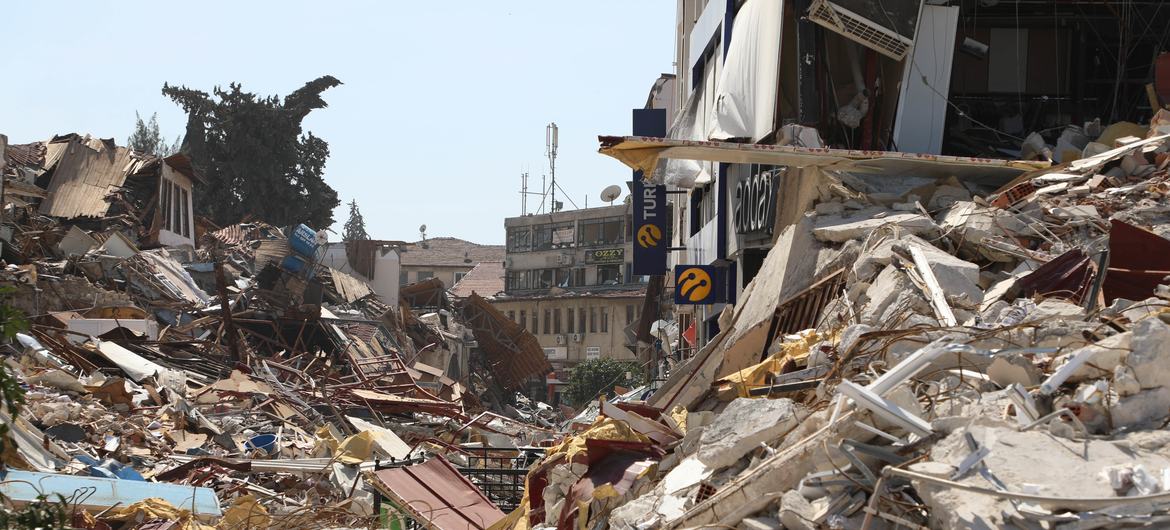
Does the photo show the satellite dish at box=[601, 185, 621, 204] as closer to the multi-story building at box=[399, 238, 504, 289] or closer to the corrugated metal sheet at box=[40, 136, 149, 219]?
the corrugated metal sheet at box=[40, 136, 149, 219]

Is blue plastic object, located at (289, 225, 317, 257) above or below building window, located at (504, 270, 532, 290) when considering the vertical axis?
above

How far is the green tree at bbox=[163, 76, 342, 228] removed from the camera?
4819cm

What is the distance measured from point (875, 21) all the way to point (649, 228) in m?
9.47

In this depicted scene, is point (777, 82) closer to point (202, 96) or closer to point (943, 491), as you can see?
point (943, 491)

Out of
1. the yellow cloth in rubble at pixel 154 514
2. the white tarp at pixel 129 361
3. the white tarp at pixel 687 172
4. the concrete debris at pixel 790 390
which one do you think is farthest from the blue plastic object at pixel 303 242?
the yellow cloth in rubble at pixel 154 514

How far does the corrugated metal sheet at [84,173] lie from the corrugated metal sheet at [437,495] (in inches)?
870

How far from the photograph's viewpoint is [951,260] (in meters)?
8.69

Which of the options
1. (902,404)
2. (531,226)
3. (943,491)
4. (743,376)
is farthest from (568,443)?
(531,226)

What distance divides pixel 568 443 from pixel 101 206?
24.8 metres

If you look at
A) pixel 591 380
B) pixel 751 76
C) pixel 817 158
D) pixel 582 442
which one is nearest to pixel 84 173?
pixel 591 380

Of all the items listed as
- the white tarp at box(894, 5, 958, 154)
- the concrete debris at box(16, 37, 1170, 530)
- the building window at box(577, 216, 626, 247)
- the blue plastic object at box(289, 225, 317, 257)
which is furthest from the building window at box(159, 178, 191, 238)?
the white tarp at box(894, 5, 958, 154)

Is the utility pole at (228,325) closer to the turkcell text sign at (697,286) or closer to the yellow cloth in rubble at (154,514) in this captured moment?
the turkcell text sign at (697,286)

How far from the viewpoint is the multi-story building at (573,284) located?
5344 centimetres

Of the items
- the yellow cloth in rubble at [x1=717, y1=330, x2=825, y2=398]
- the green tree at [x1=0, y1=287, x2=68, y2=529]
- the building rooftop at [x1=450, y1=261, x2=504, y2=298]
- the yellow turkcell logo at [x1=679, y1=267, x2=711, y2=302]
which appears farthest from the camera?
the building rooftop at [x1=450, y1=261, x2=504, y2=298]
